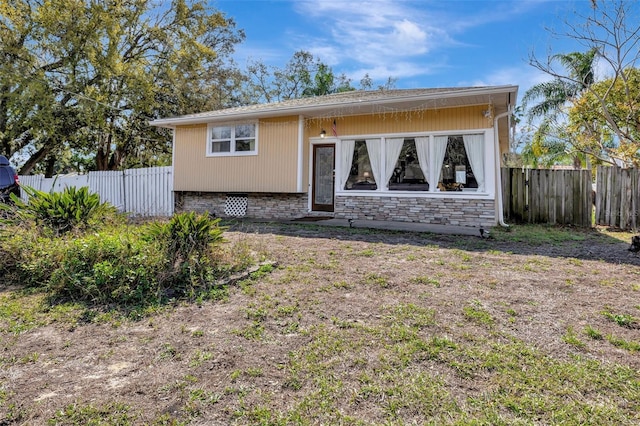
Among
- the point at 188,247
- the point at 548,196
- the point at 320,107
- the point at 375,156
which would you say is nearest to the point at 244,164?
the point at 320,107

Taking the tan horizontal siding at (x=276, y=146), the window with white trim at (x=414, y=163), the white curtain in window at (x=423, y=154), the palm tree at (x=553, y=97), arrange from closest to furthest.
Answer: the window with white trim at (x=414, y=163), the tan horizontal siding at (x=276, y=146), the white curtain in window at (x=423, y=154), the palm tree at (x=553, y=97)

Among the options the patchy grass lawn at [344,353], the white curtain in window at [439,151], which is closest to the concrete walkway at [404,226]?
the white curtain in window at [439,151]

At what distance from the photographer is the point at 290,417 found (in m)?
1.79

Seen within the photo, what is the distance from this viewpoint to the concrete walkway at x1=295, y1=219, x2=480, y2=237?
7.36 m

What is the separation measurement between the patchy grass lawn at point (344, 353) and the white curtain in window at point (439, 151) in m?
4.51

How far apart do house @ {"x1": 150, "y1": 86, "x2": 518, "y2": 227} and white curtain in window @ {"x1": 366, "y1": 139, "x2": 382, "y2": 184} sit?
3 cm

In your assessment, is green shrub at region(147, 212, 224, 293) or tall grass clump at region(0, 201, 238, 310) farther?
green shrub at region(147, 212, 224, 293)

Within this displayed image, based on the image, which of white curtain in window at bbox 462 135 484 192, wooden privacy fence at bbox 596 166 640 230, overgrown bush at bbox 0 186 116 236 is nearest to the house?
white curtain in window at bbox 462 135 484 192

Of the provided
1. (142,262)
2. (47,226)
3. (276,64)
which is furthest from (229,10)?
(142,262)

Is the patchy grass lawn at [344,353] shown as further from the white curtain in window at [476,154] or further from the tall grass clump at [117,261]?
the white curtain in window at [476,154]

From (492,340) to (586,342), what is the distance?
645 millimetres

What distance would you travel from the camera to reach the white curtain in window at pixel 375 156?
898cm

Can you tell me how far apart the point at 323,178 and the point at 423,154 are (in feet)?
8.97

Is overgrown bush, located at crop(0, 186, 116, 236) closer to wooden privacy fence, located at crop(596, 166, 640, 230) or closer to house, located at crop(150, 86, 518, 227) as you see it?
house, located at crop(150, 86, 518, 227)
